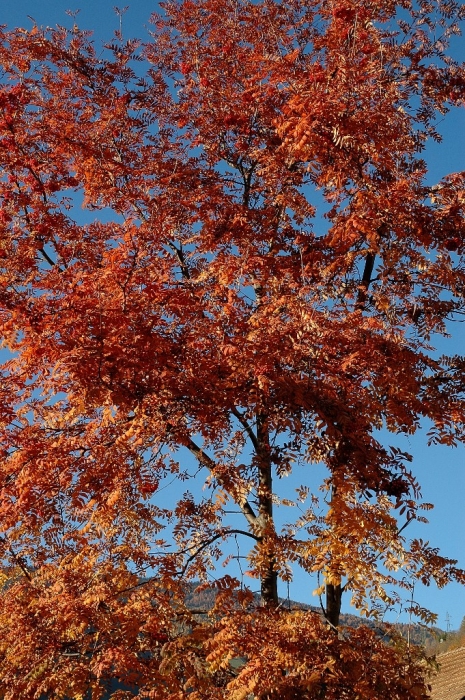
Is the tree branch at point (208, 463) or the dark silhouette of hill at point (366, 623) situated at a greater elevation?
the tree branch at point (208, 463)

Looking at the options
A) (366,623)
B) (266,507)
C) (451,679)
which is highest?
(266,507)

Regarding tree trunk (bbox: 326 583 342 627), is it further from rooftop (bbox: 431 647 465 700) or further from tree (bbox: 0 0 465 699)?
rooftop (bbox: 431 647 465 700)

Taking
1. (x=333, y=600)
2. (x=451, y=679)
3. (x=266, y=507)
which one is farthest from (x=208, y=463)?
(x=451, y=679)

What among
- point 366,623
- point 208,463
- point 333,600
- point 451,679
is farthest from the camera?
point 451,679

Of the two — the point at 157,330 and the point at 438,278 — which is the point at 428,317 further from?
the point at 157,330

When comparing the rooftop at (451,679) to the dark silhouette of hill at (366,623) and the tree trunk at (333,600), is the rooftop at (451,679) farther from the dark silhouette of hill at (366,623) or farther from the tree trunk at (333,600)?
the dark silhouette of hill at (366,623)

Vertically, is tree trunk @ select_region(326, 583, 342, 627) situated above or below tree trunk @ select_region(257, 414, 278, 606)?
below

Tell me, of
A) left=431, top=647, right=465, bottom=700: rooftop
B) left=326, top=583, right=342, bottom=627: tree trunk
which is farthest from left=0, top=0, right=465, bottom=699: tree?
left=431, top=647, right=465, bottom=700: rooftop

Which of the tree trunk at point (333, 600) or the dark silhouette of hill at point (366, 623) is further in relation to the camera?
the tree trunk at point (333, 600)

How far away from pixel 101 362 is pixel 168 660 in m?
3.08

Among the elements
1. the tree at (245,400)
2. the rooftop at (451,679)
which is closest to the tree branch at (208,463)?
the tree at (245,400)

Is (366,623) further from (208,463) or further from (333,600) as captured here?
(208,463)

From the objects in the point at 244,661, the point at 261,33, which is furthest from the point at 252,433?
the point at 261,33

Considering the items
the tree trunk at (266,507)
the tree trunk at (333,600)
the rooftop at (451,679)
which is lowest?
the rooftop at (451,679)
